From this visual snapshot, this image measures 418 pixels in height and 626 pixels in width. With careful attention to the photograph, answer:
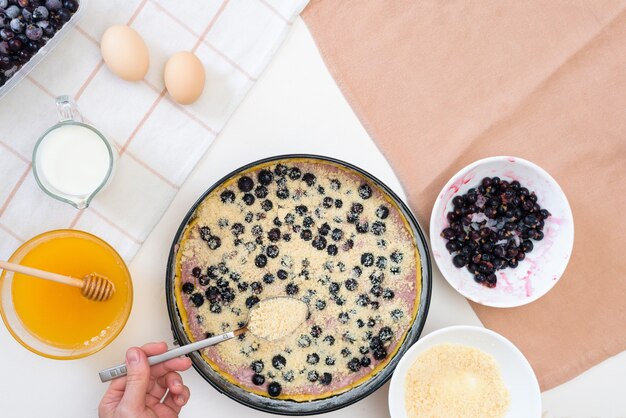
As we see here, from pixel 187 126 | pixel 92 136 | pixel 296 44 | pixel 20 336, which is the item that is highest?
pixel 296 44

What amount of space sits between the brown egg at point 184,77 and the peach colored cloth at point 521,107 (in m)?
0.26

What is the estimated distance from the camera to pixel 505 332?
4.28 ft

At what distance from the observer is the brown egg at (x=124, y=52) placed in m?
1.20

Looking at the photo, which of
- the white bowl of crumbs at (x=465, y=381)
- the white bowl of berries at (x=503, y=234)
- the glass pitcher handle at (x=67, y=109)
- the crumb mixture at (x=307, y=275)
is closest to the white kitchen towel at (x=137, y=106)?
the glass pitcher handle at (x=67, y=109)

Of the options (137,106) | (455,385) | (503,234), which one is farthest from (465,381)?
(137,106)

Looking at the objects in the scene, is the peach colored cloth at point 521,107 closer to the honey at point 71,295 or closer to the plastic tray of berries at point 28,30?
the plastic tray of berries at point 28,30

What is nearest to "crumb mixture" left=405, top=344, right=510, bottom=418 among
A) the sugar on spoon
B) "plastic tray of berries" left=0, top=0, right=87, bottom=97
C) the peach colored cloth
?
the peach colored cloth

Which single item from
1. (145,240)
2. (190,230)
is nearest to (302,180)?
(190,230)

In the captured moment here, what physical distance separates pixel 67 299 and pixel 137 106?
16.0 inches

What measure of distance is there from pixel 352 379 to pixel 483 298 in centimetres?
31

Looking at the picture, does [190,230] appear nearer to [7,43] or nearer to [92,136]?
[92,136]

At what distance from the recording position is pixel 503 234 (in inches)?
50.3

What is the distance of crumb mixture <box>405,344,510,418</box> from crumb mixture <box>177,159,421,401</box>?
3.1 inches

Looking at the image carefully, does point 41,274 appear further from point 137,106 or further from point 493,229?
point 493,229
